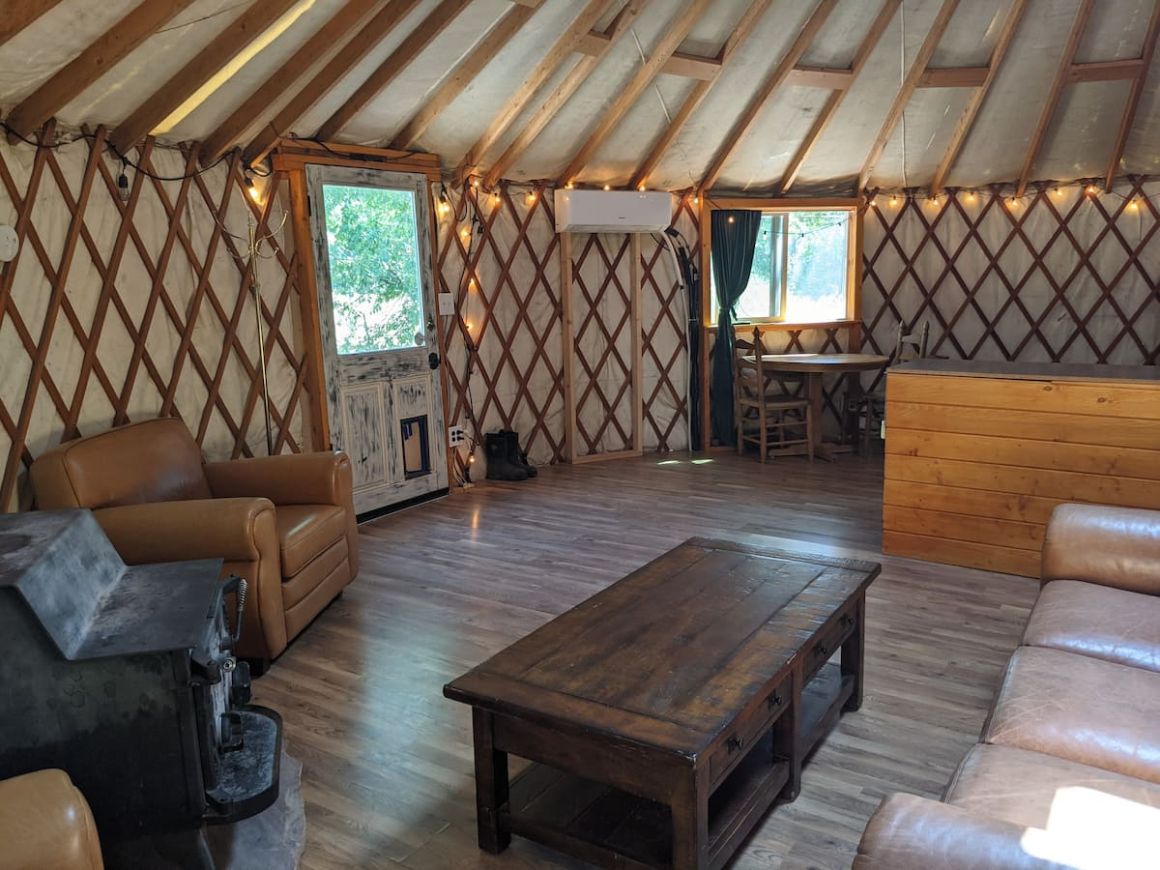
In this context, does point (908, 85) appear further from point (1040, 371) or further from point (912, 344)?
point (1040, 371)

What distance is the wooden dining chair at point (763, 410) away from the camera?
5626 mm

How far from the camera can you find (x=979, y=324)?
601 centimetres

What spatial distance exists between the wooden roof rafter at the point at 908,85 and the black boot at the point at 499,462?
301 centimetres

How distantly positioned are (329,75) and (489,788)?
9.86 feet

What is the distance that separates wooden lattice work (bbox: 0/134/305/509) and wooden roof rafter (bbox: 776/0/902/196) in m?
3.11

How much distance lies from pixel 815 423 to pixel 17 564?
4.80m

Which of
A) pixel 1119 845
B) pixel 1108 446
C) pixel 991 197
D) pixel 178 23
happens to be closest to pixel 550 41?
pixel 178 23

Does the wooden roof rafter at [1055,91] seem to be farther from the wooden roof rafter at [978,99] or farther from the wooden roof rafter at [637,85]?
the wooden roof rafter at [637,85]

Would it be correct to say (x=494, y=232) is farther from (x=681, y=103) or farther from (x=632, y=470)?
(x=632, y=470)

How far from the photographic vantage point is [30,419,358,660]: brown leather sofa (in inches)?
104

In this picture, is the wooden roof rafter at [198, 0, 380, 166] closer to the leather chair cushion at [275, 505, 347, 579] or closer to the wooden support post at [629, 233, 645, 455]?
the leather chair cushion at [275, 505, 347, 579]

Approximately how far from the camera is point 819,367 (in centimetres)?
539

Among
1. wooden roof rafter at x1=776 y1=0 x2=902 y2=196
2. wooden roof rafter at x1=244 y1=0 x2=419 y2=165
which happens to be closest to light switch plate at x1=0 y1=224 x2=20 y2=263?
wooden roof rafter at x1=244 y1=0 x2=419 y2=165

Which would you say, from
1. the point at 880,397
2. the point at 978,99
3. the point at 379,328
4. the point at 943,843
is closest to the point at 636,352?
the point at 880,397
